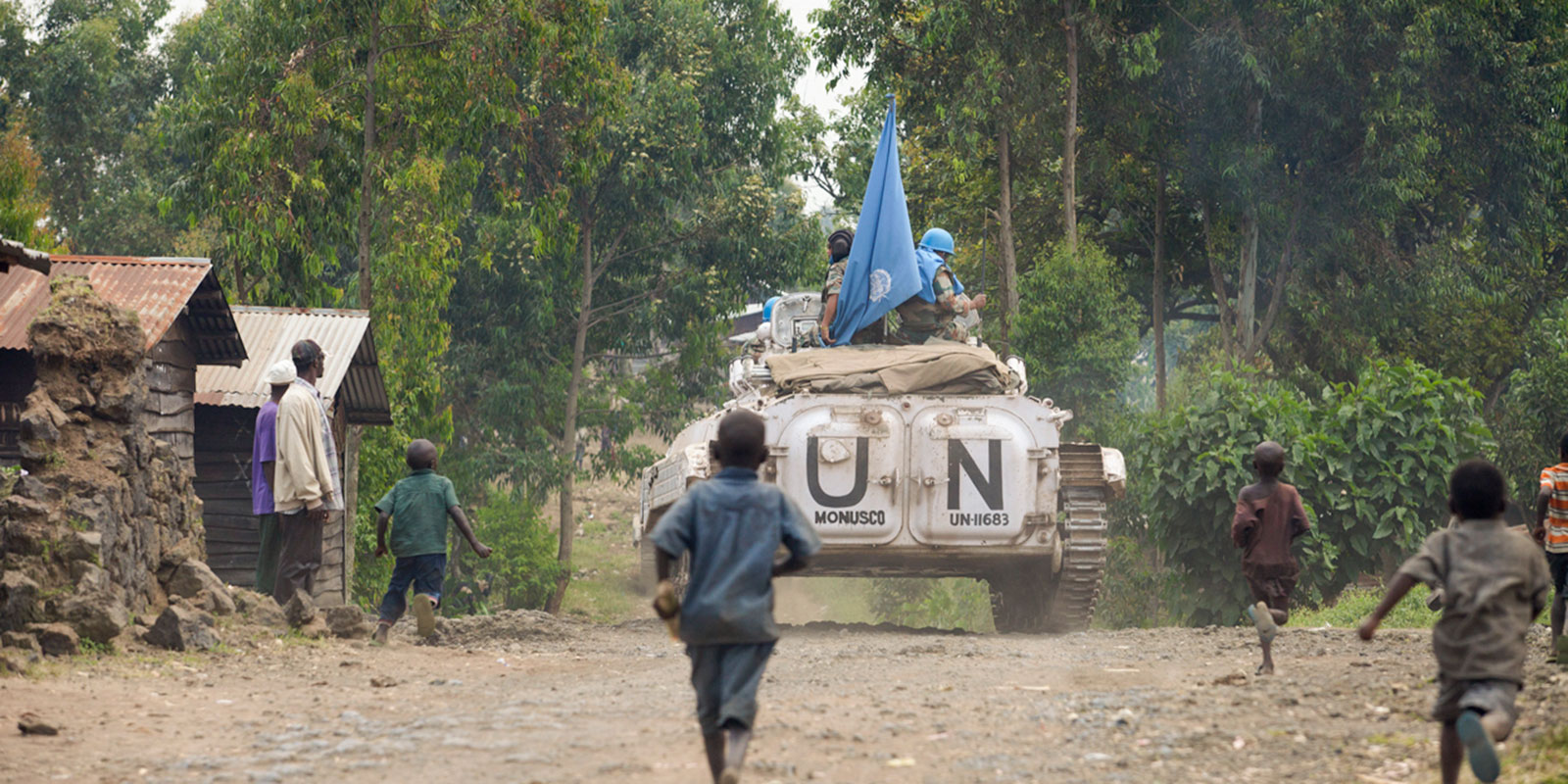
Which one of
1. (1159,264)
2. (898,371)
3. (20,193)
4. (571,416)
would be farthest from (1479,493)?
(20,193)

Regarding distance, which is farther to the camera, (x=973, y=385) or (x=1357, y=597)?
(x=1357, y=597)

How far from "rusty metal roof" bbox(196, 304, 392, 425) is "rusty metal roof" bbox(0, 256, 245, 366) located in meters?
0.95

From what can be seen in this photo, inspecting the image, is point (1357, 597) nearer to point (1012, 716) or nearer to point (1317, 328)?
point (1012, 716)

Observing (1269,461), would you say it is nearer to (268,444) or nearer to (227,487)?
(268,444)

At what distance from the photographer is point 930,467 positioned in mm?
10906

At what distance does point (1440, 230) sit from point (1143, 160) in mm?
4506

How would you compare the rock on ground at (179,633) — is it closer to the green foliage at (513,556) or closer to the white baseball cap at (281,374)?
the white baseball cap at (281,374)

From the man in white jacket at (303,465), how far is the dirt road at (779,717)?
101 centimetres

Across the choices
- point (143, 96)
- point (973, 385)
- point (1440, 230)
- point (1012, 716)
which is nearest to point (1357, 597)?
point (973, 385)

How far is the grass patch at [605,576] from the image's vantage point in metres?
32.2

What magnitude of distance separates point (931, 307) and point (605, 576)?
23715 millimetres

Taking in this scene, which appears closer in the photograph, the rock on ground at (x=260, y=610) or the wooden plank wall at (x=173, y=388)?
the rock on ground at (x=260, y=610)

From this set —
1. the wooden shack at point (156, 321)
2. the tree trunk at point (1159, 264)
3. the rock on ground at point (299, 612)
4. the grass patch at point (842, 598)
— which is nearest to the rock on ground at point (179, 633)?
the rock on ground at point (299, 612)

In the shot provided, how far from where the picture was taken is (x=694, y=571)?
17.7 ft
